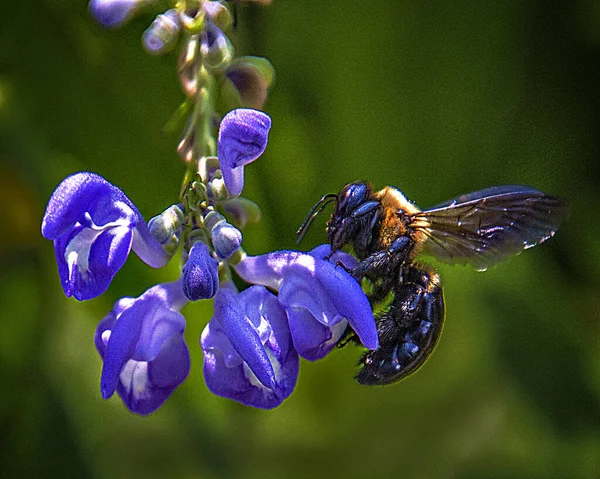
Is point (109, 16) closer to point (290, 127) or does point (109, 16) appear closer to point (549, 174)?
point (290, 127)

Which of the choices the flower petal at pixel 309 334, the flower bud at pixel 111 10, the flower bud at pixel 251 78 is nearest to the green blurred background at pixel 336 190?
the flower bud at pixel 251 78

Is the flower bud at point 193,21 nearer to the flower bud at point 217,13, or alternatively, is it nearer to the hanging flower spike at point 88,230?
the flower bud at point 217,13

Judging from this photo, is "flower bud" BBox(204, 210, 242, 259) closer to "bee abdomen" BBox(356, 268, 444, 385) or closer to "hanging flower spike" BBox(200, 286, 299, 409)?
"hanging flower spike" BBox(200, 286, 299, 409)

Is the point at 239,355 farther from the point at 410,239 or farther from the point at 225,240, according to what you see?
the point at 410,239

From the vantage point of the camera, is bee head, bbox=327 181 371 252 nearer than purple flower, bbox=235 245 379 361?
No

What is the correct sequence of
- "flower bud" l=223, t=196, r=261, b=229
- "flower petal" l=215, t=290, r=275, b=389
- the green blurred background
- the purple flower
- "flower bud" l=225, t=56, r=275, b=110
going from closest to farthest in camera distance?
"flower petal" l=215, t=290, r=275, b=389, the purple flower, "flower bud" l=223, t=196, r=261, b=229, "flower bud" l=225, t=56, r=275, b=110, the green blurred background

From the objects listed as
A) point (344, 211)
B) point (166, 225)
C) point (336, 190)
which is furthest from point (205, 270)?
point (336, 190)

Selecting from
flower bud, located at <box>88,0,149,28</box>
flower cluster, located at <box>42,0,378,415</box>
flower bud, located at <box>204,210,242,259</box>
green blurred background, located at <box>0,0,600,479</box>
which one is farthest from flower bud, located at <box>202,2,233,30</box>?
green blurred background, located at <box>0,0,600,479</box>
